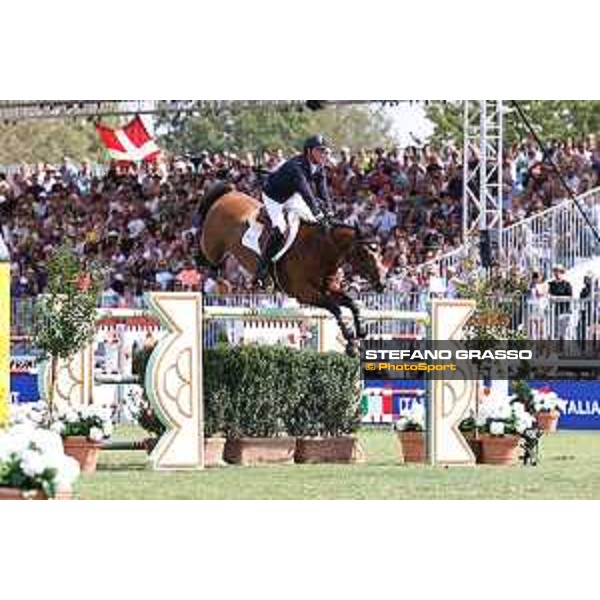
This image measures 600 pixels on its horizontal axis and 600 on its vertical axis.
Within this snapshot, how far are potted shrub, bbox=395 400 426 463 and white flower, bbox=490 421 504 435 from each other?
0.53m

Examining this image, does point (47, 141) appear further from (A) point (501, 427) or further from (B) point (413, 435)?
(A) point (501, 427)

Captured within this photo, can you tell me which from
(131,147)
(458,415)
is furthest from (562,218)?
(131,147)

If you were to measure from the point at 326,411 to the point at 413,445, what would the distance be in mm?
725

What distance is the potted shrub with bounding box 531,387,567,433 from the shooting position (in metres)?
17.8

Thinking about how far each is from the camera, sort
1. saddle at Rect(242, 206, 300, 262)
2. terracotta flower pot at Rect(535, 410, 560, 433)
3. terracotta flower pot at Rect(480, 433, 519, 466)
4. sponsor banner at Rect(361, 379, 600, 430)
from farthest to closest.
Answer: terracotta flower pot at Rect(535, 410, 560, 433) < terracotta flower pot at Rect(480, 433, 519, 466) < sponsor banner at Rect(361, 379, 600, 430) < saddle at Rect(242, 206, 300, 262)

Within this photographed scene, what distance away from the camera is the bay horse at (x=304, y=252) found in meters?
16.8

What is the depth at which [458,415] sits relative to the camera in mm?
17531

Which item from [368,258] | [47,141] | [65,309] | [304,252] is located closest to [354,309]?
[368,258]

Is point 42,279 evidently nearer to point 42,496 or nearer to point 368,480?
point 368,480

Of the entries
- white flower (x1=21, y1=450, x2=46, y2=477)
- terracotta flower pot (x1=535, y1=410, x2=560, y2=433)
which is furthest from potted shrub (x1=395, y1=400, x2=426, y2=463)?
white flower (x1=21, y1=450, x2=46, y2=477)

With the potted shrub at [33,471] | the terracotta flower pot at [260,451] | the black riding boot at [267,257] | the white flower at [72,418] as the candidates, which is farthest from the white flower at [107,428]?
the potted shrub at [33,471]

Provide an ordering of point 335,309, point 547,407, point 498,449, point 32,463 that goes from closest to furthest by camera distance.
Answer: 1. point 32,463
2. point 335,309
3. point 498,449
4. point 547,407

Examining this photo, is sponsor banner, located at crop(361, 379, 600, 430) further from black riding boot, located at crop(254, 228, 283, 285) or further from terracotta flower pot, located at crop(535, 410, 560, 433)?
black riding boot, located at crop(254, 228, 283, 285)

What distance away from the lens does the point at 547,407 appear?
1825 centimetres
